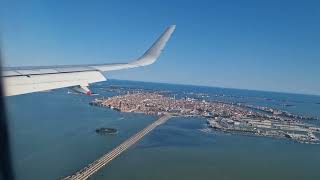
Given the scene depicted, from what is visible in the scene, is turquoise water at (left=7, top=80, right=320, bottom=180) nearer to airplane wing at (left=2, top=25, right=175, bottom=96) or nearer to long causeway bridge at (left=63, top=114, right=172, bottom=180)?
long causeway bridge at (left=63, top=114, right=172, bottom=180)

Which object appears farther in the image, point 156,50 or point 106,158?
point 106,158

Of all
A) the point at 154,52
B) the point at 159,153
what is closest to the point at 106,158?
the point at 159,153

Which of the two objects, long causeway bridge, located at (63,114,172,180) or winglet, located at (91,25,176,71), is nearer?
winglet, located at (91,25,176,71)

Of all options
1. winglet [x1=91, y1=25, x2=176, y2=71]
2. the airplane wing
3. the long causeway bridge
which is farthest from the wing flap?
the long causeway bridge

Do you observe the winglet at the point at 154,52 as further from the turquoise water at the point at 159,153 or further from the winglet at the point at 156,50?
the turquoise water at the point at 159,153

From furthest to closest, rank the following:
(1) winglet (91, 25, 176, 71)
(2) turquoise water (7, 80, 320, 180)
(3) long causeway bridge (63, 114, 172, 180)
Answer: (2) turquoise water (7, 80, 320, 180) → (3) long causeway bridge (63, 114, 172, 180) → (1) winglet (91, 25, 176, 71)

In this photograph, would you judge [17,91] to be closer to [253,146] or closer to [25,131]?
[25,131]

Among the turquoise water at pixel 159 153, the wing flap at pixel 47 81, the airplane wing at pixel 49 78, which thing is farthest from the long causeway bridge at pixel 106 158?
the wing flap at pixel 47 81

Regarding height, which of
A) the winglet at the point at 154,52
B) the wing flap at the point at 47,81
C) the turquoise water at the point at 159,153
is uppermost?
the winglet at the point at 154,52

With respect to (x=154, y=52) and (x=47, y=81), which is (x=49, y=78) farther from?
(x=154, y=52)

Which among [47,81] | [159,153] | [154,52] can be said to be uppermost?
[154,52]

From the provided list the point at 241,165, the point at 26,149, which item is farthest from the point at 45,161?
the point at 241,165
